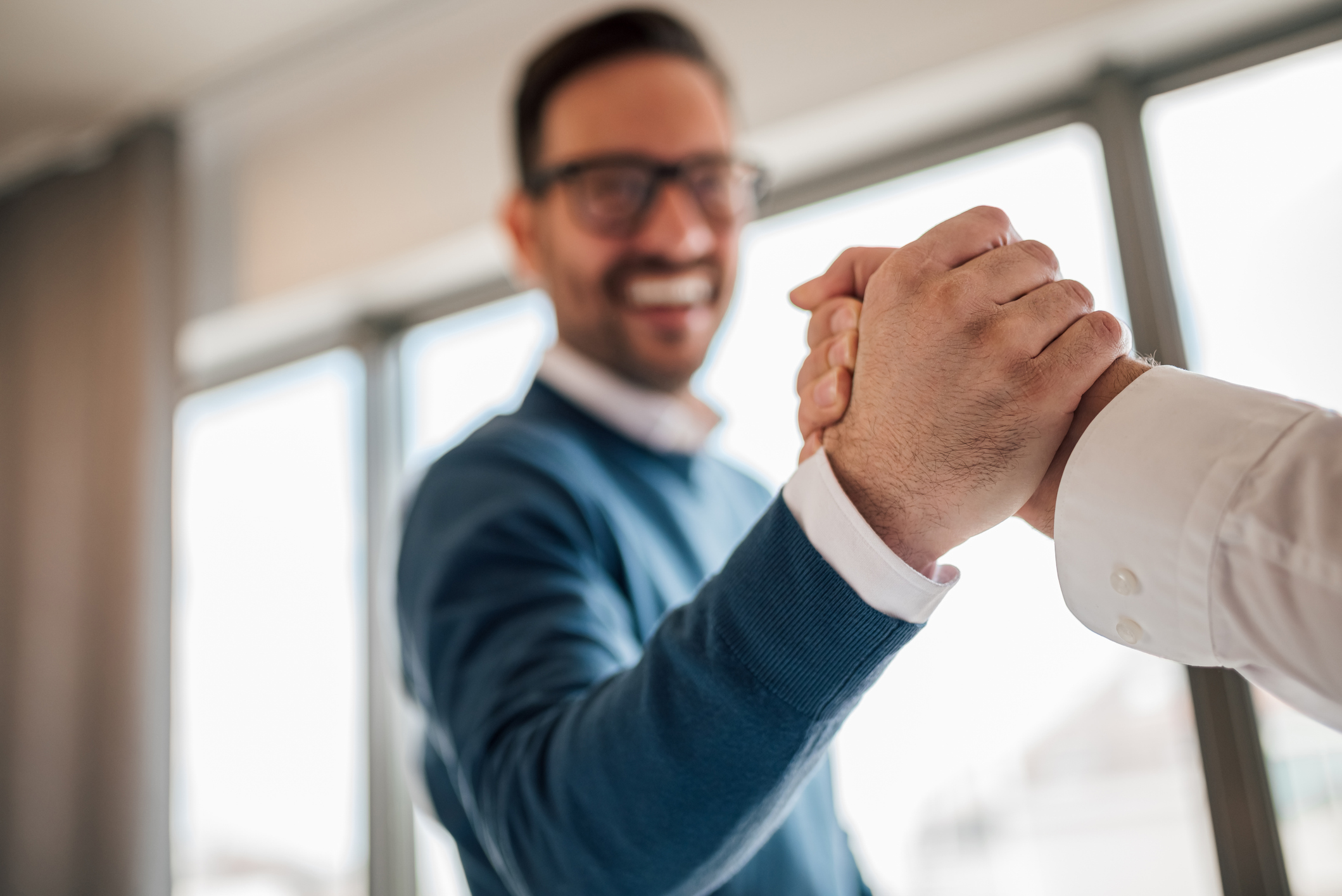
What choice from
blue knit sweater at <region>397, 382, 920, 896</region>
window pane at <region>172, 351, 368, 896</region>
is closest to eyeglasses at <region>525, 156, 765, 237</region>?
blue knit sweater at <region>397, 382, 920, 896</region>

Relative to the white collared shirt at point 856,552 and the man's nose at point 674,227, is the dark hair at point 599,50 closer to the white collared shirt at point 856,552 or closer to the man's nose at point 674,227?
the man's nose at point 674,227

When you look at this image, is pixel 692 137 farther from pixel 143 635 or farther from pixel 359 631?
pixel 143 635

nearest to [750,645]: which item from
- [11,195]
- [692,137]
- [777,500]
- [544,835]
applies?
[777,500]

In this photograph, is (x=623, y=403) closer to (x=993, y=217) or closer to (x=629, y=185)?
(x=629, y=185)

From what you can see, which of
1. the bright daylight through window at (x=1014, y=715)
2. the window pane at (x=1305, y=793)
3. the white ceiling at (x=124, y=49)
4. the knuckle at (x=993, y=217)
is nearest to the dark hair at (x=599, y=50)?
the bright daylight through window at (x=1014, y=715)

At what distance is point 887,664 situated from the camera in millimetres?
499

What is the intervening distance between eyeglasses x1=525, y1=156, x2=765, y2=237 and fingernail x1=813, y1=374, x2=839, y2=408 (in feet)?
2.16

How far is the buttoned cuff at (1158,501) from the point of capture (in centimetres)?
41

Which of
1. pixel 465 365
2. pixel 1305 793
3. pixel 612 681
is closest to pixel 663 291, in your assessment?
pixel 612 681

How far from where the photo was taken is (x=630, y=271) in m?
1.15

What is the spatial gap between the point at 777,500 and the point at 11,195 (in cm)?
312

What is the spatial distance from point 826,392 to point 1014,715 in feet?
4.37

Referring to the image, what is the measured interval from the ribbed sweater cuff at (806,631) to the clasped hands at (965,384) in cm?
4

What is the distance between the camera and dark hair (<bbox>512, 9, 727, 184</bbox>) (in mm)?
1206
